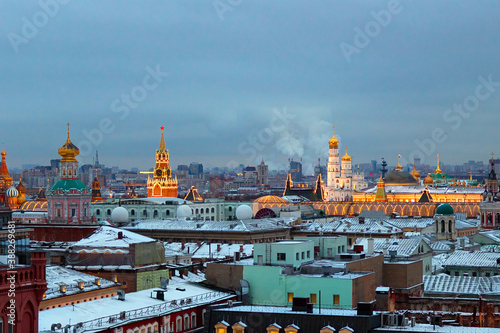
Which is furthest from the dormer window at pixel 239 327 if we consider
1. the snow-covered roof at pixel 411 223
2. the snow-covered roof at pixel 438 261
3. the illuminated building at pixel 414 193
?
the illuminated building at pixel 414 193

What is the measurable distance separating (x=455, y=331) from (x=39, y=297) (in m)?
12.4

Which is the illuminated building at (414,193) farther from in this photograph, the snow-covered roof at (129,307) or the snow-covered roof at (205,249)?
the snow-covered roof at (129,307)

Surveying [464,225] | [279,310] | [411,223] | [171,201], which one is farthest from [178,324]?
[171,201]

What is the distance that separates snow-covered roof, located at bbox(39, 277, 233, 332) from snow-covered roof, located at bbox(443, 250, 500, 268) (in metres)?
23.1

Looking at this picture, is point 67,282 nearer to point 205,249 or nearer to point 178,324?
point 178,324

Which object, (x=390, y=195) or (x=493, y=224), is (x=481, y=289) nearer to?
(x=493, y=224)

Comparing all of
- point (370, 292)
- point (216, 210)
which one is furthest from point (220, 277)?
point (216, 210)

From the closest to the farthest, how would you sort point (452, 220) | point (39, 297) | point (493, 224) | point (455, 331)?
point (39, 297) < point (455, 331) < point (452, 220) < point (493, 224)

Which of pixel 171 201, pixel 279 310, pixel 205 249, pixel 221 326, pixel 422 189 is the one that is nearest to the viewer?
pixel 221 326

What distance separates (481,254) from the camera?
221ft

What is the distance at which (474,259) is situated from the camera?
6588 cm

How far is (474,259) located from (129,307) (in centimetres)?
3113

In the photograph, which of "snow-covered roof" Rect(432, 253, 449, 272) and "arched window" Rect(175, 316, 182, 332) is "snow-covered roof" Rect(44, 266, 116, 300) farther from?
"snow-covered roof" Rect(432, 253, 449, 272)

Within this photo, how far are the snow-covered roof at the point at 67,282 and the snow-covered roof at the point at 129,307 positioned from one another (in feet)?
2.91
